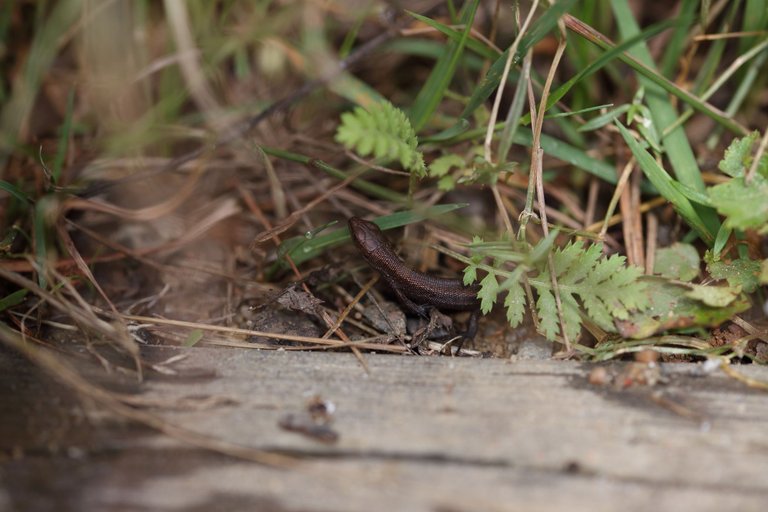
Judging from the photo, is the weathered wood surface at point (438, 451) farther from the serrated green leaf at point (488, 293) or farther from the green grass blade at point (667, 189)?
the green grass blade at point (667, 189)

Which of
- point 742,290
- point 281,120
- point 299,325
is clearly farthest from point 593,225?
point 281,120

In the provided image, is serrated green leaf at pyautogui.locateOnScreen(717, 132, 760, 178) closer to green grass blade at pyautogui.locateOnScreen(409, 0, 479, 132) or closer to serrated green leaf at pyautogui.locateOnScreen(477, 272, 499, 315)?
serrated green leaf at pyautogui.locateOnScreen(477, 272, 499, 315)

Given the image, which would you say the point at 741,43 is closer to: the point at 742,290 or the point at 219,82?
the point at 742,290

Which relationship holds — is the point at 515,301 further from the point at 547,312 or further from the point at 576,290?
the point at 576,290

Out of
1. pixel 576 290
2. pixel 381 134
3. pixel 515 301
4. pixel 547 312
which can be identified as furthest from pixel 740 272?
pixel 381 134

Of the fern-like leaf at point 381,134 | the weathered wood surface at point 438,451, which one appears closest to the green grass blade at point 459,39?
the fern-like leaf at point 381,134
